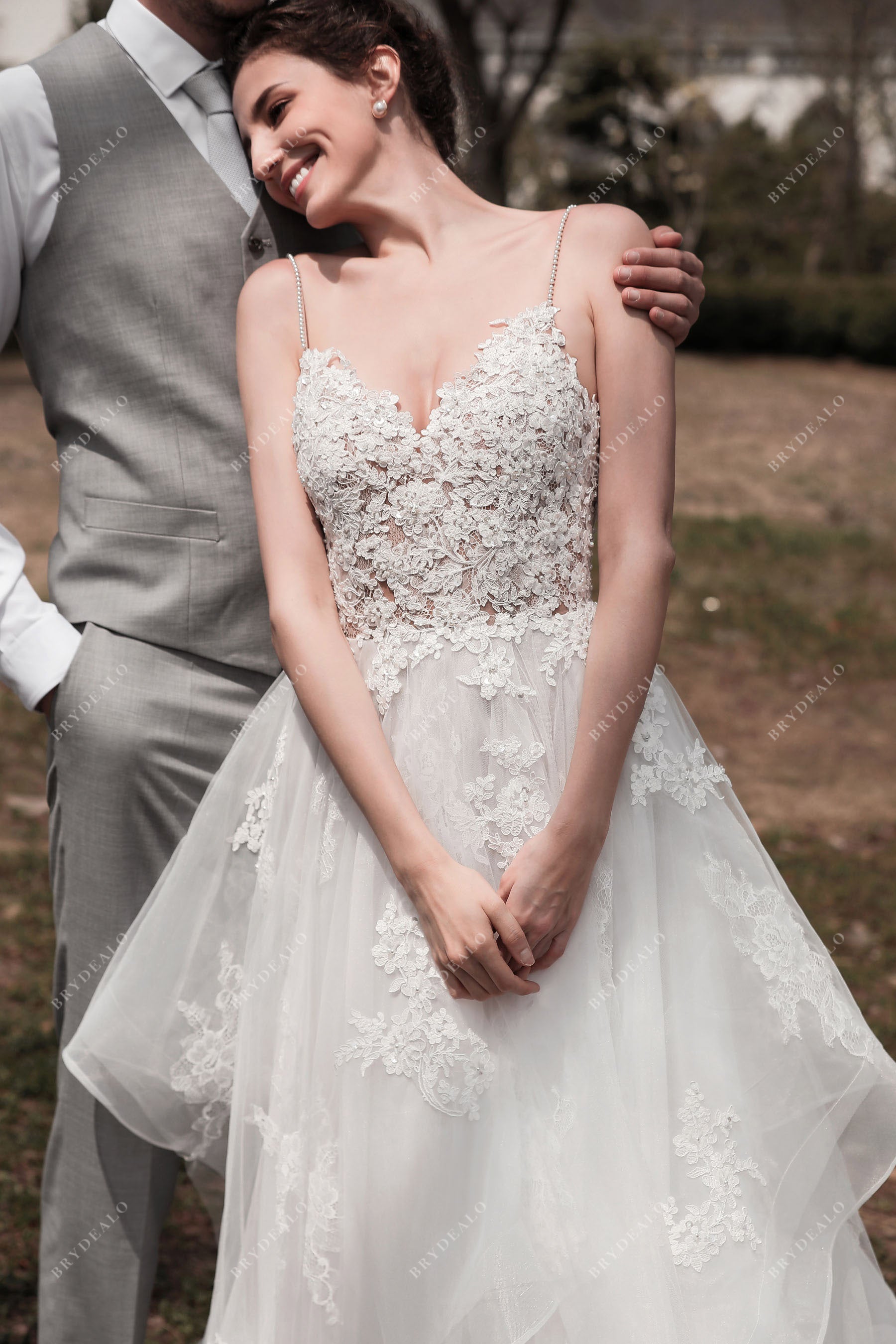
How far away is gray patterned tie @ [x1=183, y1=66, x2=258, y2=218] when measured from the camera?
221 centimetres

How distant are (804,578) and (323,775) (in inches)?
255

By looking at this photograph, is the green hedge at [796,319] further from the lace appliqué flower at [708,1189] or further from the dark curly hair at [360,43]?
the lace appliqué flower at [708,1189]

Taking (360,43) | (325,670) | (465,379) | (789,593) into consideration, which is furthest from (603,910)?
(789,593)

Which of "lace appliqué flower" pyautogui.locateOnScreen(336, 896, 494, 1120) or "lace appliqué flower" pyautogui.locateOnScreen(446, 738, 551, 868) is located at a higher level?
"lace appliqué flower" pyautogui.locateOnScreen(446, 738, 551, 868)

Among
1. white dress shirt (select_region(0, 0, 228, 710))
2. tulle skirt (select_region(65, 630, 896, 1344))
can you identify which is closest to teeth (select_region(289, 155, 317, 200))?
white dress shirt (select_region(0, 0, 228, 710))

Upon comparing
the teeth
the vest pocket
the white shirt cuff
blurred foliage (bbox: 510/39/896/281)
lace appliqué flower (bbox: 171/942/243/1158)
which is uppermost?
the teeth

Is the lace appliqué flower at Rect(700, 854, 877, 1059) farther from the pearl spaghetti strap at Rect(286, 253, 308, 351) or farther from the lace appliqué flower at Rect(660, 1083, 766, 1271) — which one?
the pearl spaghetti strap at Rect(286, 253, 308, 351)

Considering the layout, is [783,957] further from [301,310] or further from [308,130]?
[308,130]

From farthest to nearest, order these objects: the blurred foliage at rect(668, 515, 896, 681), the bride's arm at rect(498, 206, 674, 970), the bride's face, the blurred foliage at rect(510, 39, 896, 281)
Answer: the blurred foliage at rect(510, 39, 896, 281) → the blurred foliage at rect(668, 515, 896, 681) → the bride's face → the bride's arm at rect(498, 206, 674, 970)

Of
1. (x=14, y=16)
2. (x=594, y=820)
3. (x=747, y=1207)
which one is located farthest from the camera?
(x=14, y=16)

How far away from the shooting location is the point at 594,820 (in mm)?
1840

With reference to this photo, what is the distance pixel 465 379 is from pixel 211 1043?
118 cm

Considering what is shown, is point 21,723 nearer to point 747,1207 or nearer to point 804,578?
point 804,578

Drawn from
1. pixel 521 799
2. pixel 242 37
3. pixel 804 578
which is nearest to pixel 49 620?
pixel 521 799
